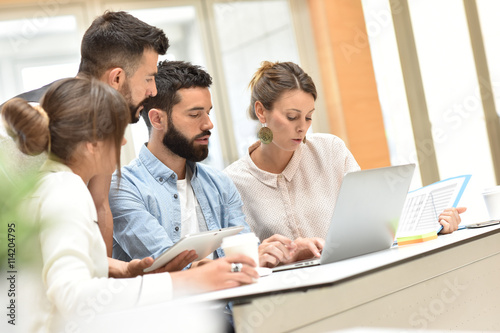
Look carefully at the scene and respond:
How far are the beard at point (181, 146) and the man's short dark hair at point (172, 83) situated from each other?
11cm

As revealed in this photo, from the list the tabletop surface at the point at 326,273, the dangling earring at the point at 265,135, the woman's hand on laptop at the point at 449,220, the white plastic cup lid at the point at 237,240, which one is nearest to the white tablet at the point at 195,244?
the white plastic cup lid at the point at 237,240

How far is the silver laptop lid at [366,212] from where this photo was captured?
1233mm

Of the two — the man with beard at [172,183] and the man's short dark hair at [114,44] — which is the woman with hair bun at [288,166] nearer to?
the man with beard at [172,183]

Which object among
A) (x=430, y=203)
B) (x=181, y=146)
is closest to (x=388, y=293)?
(x=430, y=203)

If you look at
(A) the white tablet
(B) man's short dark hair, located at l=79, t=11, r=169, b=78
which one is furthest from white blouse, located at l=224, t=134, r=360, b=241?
(A) the white tablet

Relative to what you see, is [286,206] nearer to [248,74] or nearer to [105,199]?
[105,199]

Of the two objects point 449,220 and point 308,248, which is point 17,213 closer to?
point 308,248

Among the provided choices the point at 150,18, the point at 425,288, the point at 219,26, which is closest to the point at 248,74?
the point at 219,26

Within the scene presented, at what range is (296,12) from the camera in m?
4.82

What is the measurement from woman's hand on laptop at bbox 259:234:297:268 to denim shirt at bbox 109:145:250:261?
0.92 feet

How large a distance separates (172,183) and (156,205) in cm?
11

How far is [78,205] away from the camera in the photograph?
1.06m

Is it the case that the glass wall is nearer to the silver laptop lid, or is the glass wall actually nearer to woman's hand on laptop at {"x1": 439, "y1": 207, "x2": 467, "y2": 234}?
woman's hand on laptop at {"x1": 439, "y1": 207, "x2": 467, "y2": 234}

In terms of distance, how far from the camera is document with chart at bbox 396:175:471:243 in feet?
5.61
